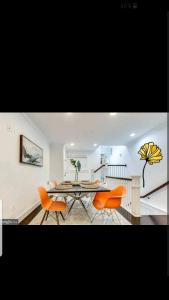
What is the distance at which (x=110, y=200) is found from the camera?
2.57m

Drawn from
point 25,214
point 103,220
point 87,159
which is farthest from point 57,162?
point 103,220

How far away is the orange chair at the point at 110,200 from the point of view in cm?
256

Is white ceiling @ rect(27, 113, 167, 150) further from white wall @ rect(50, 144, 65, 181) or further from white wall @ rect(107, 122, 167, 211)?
white wall @ rect(50, 144, 65, 181)

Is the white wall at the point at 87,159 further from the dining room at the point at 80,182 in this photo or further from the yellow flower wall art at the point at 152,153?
the yellow flower wall art at the point at 152,153

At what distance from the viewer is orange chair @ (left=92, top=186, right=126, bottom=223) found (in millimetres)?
2561

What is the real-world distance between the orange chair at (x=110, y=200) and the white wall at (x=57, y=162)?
13.3 ft

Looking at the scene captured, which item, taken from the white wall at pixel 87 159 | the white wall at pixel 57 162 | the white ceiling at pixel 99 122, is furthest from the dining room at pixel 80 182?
the white wall at pixel 87 159

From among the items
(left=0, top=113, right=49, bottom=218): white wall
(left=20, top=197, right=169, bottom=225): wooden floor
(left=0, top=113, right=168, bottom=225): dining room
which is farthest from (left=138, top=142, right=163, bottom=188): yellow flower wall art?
(left=0, top=113, right=49, bottom=218): white wall

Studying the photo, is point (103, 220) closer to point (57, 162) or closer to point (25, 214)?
point (25, 214)

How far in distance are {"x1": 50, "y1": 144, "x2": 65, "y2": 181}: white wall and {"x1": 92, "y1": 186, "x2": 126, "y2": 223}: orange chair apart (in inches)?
160
